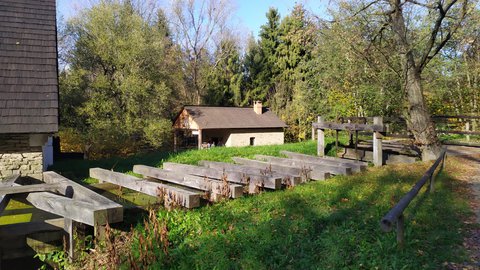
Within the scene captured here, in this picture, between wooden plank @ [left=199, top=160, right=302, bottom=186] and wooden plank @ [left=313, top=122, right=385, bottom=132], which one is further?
wooden plank @ [left=313, top=122, right=385, bottom=132]

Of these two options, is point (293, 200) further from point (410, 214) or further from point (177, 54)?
point (177, 54)

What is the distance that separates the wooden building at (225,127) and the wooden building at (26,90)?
57.5ft

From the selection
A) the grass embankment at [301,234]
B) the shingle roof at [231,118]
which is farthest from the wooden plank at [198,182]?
the shingle roof at [231,118]

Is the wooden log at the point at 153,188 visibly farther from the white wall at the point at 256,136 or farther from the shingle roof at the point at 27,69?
the white wall at the point at 256,136

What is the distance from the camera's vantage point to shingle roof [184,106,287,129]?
90.5 ft

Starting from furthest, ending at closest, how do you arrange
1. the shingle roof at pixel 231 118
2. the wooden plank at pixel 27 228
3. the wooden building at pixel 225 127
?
the wooden building at pixel 225 127 → the shingle roof at pixel 231 118 → the wooden plank at pixel 27 228

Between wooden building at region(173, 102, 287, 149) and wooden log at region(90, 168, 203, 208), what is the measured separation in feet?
60.6

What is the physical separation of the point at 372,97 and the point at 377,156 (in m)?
10.5

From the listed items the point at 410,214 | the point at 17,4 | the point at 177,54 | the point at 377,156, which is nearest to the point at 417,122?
the point at 377,156

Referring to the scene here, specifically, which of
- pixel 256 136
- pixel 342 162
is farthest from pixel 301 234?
pixel 256 136

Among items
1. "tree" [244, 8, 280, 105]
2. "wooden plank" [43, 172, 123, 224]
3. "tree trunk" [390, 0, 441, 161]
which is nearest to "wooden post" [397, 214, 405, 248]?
"wooden plank" [43, 172, 123, 224]

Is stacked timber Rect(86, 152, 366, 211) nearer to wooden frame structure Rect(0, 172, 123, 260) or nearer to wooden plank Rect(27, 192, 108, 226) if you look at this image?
wooden frame structure Rect(0, 172, 123, 260)

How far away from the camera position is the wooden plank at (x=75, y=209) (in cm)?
434

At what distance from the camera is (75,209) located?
455 cm
